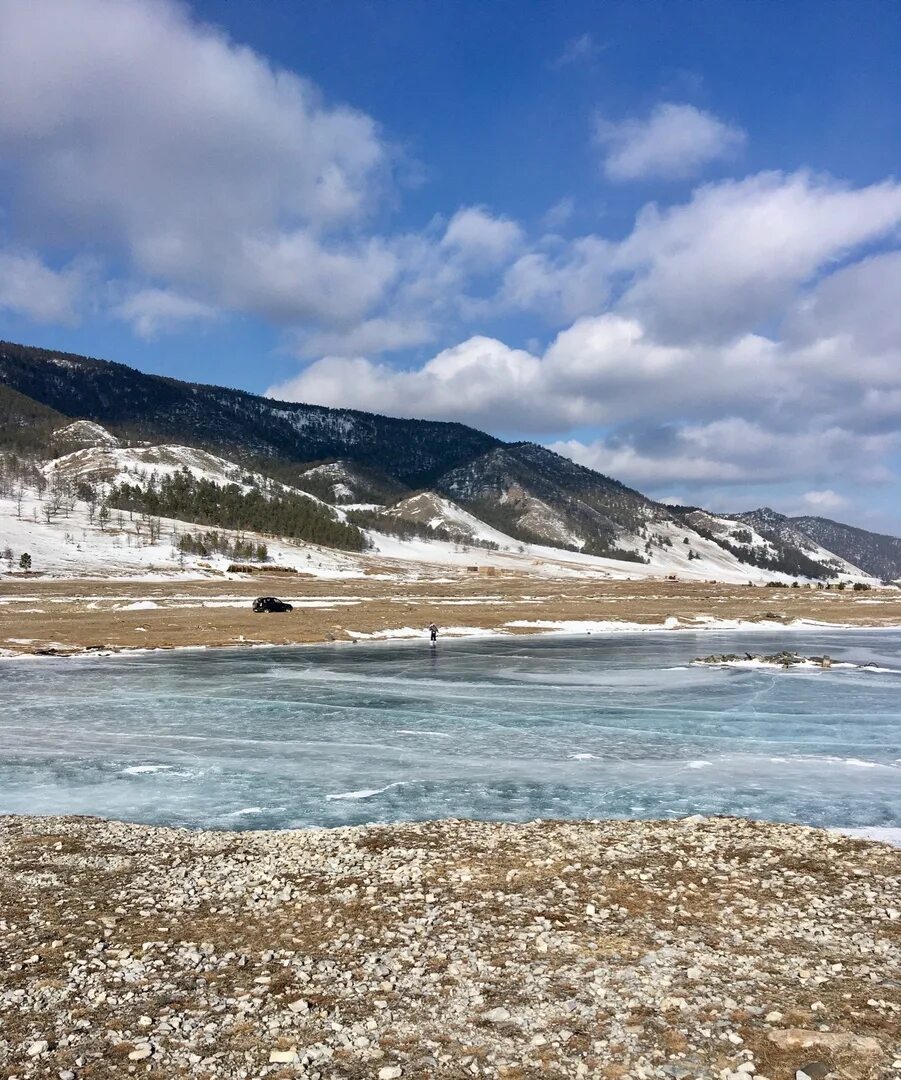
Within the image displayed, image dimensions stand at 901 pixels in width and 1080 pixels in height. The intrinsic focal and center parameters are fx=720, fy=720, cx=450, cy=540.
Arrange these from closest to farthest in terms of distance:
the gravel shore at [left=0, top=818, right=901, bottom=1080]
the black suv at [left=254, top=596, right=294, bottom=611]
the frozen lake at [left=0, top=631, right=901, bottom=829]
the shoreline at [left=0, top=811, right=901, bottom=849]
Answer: the gravel shore at [left=0, top=818, right=901, bottom=1080] < the shoreline at [left=0, top=811, right=901, bottom=849] < the frozen lake at [left=0, top=631, right=901, bottom=829] < the black suv at [left=254, top=596, right=294, bottom=611]

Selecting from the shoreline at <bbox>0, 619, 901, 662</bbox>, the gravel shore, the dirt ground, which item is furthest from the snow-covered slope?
the gravel shore

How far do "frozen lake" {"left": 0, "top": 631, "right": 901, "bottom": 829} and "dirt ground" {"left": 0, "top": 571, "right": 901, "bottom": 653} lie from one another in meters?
11.3

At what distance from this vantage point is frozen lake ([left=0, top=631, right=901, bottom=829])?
20672mm

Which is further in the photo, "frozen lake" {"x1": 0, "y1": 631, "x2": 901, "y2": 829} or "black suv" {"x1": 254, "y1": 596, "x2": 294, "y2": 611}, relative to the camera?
"black suv" {"x1": 254, "y1": 596, "x2": 294, "y2": 611}

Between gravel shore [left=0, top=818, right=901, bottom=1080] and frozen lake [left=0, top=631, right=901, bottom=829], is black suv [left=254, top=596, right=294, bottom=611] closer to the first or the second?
frozen lake [left=0, top=631, right=901, bottom=829]

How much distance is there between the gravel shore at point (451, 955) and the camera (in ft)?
28.7

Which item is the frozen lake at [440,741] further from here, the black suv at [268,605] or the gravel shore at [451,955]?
the black suv at [268,605]

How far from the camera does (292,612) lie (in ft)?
273

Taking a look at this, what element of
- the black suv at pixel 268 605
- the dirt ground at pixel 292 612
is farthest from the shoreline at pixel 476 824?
the black suv at pixel 268 605

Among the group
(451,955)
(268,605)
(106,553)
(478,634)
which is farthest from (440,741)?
(106,553)

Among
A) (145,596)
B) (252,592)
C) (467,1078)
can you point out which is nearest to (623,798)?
(467,1078)

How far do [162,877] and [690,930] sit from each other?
10.0 meters

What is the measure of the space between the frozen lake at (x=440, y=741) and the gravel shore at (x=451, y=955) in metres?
3.62

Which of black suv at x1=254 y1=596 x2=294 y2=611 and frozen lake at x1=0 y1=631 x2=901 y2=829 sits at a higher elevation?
black suv at x1=254 y1=596 x2=294 y2=611
